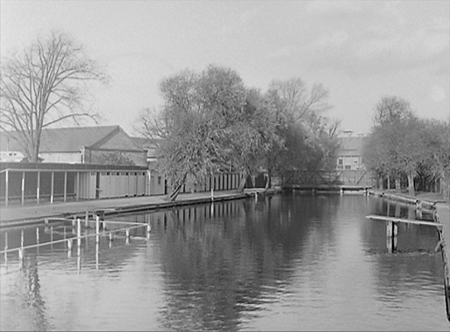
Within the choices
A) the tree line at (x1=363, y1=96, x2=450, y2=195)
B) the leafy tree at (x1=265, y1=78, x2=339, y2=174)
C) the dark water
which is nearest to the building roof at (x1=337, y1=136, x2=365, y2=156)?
the leafy tree at (x1=265, y1=78, x2=339, y2=174)

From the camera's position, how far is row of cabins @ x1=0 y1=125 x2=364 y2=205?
32156mm

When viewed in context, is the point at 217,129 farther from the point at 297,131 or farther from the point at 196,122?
the point at 297,131

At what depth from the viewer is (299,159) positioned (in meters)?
61.2

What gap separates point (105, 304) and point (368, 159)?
46180 mm

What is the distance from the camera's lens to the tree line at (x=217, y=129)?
37.3 metres

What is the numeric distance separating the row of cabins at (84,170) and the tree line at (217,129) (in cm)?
292

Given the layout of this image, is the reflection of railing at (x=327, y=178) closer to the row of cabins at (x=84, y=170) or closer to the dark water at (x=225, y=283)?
the row of cabins at (x=84, y=170)

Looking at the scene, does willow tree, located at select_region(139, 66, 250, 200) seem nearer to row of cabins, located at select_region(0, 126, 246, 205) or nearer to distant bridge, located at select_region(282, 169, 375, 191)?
row of cabins, located at select_region(0, 126, 246, 205)

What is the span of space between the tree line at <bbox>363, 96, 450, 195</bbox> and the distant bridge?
37.5ft

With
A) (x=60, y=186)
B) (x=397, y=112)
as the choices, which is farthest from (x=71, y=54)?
(x=397, y=112)

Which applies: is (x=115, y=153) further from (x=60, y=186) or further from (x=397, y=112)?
(x=397, y=112)

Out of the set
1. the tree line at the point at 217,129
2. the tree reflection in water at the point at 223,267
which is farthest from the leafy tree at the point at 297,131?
the tree reflection in water at the point at 223,267

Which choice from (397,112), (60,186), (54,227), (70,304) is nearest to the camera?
(70,304)

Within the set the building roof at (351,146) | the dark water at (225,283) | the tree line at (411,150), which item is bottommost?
the dark water at (225,283)
